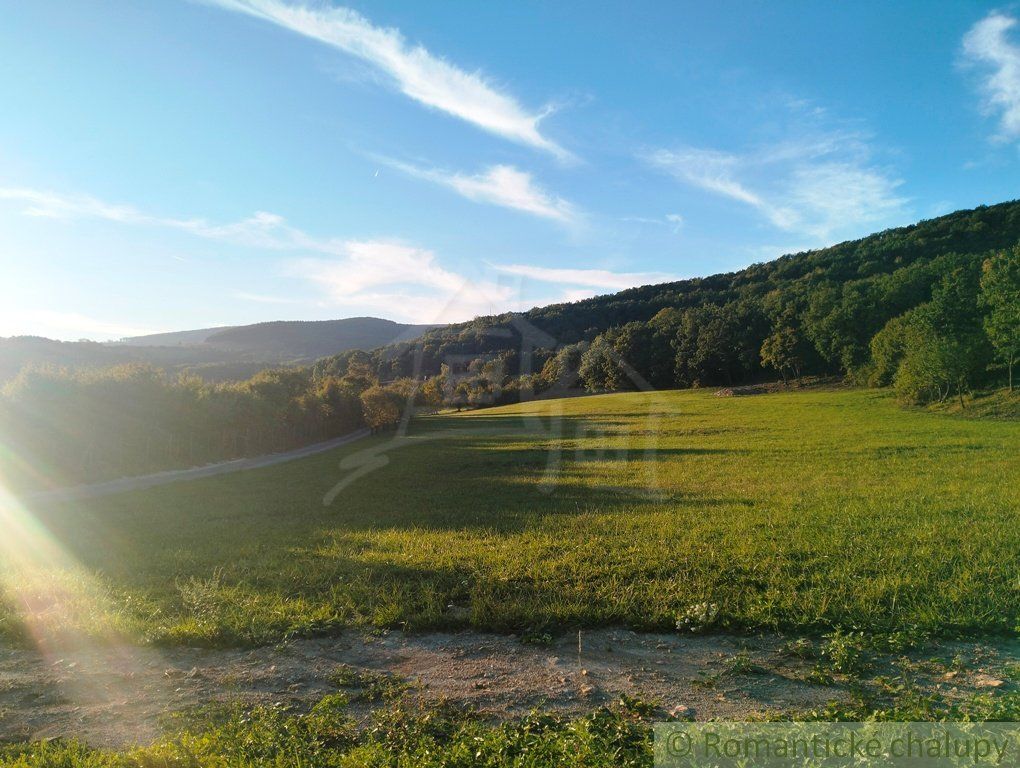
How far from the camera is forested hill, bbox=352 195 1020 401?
72.2 m

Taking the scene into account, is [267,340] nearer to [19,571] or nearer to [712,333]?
[712,333]

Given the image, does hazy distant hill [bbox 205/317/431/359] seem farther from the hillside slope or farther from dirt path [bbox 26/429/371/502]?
dirt path [bbox 26/429/371/502]

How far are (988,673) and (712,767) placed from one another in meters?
3.12

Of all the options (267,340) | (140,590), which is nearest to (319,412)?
(140,590)

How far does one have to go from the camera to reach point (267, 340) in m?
174

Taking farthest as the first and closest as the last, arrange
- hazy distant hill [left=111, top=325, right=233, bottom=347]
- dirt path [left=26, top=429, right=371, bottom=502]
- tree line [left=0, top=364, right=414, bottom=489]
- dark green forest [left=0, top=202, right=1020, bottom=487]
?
hazy distant hill [left=111, top=325, right=233, bottom=347] < dark green forest [left=0, top=202, right=1020, bottom=487] < tree line [left=0, top=364, right=414, bottom=489] < dirt path [left=26, top=429, right=371, bottom=502]

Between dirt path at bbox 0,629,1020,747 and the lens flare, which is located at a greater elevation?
dirt path at bbox 0,629,1020,747

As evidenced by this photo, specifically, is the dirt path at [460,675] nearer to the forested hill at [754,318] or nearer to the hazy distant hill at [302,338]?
the forested hill at [754,318]

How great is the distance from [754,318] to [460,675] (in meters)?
92.3

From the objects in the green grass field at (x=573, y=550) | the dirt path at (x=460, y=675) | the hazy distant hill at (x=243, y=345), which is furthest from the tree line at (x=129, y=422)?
the hazy distant hill at (x=243, y=345)

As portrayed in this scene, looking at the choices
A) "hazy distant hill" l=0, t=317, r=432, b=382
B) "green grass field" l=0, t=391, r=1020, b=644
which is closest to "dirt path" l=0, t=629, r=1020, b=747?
"green grass field" l=0, t=391, r=1020, b=644

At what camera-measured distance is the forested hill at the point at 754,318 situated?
72250 millimetres

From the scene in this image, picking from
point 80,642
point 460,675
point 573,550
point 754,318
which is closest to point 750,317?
point 754,318

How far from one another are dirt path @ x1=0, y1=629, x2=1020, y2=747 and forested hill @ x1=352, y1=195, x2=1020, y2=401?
58.3m
